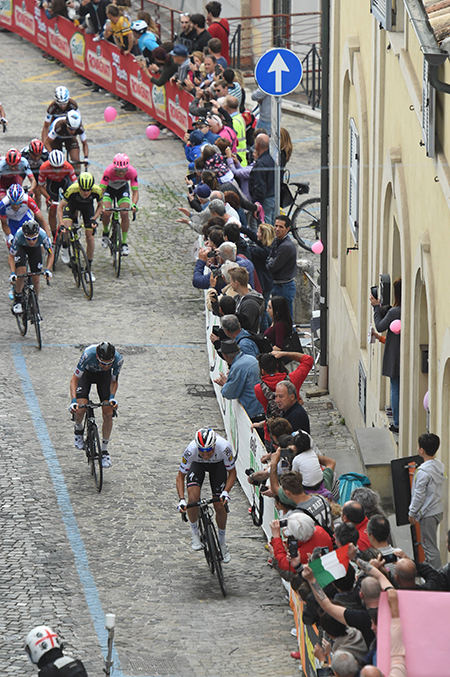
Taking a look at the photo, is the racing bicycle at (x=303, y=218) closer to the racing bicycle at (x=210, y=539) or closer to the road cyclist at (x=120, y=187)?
the road cyclist at (x=120, y=187)

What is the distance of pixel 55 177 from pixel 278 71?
5.59m

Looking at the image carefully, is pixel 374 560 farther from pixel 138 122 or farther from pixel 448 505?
pixel 138 122

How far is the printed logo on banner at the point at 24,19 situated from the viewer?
33.8 meters

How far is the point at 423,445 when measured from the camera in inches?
342

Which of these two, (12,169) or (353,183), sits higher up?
(353,183)

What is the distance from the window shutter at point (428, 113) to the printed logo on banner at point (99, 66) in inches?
849

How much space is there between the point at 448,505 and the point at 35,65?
26.0 metres

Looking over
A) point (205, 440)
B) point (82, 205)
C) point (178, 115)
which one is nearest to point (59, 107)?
point (82, 205)

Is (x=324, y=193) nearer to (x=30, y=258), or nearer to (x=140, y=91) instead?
(x=30, y=258)

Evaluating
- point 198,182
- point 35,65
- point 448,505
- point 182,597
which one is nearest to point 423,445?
point 448,505

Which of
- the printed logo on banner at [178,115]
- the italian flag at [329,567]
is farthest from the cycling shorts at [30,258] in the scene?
the italian flag at [329,567]

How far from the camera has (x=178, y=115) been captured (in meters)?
26.5

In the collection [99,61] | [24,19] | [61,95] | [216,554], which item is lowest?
[216,554]

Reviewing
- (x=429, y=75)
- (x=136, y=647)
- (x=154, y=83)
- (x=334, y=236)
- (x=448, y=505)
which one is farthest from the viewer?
(x=154, y=83)
